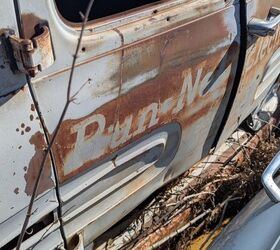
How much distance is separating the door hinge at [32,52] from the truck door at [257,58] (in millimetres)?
1185

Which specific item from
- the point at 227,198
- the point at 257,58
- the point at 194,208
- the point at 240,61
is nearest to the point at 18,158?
the point at 240,61

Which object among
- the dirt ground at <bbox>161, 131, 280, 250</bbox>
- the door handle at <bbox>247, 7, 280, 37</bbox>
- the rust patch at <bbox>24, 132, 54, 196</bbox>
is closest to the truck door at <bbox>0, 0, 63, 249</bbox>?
the rust patch at <bbox>24, 132, 54, 196</bbox>

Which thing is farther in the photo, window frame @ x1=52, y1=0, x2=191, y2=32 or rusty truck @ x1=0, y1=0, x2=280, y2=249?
window frame @ x1=52, y1=0, x2=191, y2=32

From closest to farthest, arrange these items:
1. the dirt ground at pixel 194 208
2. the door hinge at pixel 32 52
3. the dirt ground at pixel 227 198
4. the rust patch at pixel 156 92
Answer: the door hinge at pixel 32 52
the rust patch at pixel 156 92
the dirt ground at pixel 194 208
the dirt ground at pixel 227 198

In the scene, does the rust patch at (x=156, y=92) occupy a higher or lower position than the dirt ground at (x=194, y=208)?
higher

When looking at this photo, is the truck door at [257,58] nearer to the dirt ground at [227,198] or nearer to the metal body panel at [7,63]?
the dirt ground at [227,198]

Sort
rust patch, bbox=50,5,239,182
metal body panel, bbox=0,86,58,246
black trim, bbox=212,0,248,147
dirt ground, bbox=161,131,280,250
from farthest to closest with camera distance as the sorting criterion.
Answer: dirt ground, bbox=161,131,280,250 → black trim, bbox=212,0,248,147 → rust patch, bbox=50,5,239,182 → metal body panel, bbox=0,86,58,246

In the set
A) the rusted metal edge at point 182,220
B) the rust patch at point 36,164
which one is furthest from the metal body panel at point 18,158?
the rusted metal edge at point 182,220

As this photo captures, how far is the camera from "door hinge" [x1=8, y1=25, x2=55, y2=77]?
4.43 feet

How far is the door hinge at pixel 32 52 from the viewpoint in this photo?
135 cm

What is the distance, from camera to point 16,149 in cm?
149

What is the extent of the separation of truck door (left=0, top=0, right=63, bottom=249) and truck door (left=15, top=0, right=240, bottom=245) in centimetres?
4

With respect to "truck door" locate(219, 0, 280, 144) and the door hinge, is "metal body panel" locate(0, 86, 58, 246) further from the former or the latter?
"truck door" locate(219, 0, 280, 144)

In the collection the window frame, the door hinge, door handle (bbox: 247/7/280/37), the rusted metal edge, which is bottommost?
the rusted metal edge
